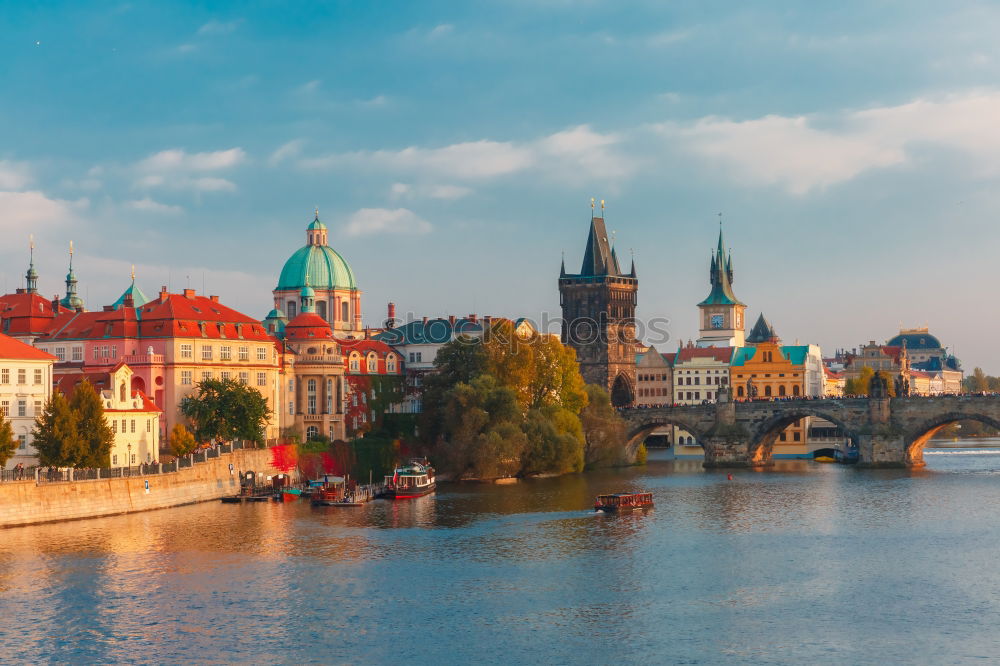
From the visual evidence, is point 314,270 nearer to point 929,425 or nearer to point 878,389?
point 878,389

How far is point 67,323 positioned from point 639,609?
76.1 meters

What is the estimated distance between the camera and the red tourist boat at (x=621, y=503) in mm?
97375

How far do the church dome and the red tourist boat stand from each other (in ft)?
248

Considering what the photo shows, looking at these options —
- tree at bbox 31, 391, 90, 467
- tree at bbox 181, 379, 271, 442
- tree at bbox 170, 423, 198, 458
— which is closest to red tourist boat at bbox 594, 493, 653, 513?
tree at bbox 181, 379, 271, 442

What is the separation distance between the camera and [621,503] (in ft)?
323

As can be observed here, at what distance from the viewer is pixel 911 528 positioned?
285 ft

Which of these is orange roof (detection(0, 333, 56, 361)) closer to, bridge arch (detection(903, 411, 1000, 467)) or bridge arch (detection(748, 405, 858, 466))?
bridge arch (detection(748, 405, 858, 466))

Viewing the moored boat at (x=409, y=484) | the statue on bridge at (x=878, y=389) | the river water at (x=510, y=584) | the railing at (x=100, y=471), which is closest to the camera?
the river water at (x=510, y=584)

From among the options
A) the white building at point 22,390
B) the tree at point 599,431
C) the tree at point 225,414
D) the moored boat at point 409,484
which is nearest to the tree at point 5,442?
the white building at point 22,390

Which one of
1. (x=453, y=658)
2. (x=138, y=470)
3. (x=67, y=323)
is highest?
(x=67, y=323)

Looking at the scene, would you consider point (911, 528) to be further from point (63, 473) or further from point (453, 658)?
point (63, 473)

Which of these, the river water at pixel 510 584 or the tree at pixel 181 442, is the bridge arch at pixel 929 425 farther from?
the tree at pixel 181 442

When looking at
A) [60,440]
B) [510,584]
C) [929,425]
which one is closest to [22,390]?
[60,440]

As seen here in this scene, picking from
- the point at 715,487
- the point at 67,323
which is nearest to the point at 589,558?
the point at 715,487
